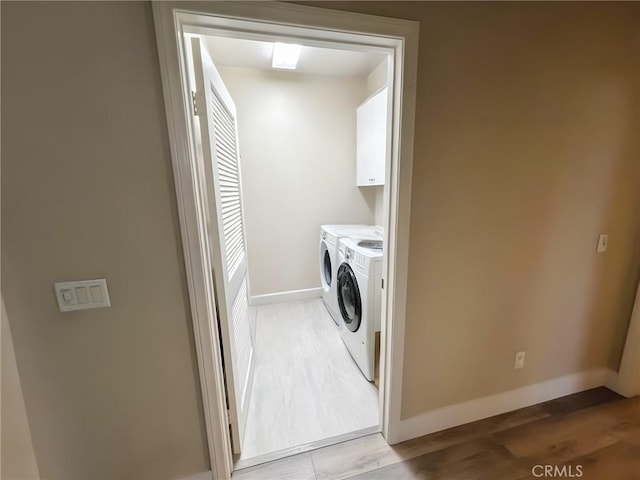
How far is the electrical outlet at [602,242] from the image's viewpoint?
1554mm

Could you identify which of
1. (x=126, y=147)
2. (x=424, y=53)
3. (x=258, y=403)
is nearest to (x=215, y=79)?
(x=126, y=147)

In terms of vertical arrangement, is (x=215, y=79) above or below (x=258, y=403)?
above

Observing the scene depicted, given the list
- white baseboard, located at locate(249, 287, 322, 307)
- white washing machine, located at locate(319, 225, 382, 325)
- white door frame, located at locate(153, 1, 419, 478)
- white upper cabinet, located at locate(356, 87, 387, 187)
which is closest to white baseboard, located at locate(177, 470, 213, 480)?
white door frame, located at locate(153, 1, 419, 478)

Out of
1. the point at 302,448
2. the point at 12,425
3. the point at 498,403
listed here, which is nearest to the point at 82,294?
the point at 12,425

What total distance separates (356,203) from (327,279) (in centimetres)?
104

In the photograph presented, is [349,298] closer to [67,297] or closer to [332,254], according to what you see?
[332,254]

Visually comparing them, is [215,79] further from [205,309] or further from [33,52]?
[205,309]

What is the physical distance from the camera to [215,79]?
127cm

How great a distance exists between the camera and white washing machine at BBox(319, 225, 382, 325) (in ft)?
8.29

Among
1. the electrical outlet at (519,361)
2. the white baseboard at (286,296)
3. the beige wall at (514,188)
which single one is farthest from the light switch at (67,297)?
the white baseboard at (286,296)

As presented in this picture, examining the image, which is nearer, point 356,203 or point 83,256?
point 83,256

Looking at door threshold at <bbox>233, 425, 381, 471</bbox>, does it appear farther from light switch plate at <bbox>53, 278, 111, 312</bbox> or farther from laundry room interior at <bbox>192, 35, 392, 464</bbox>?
light switch plate at <bbox>53, 278, 111, 312</bbox>

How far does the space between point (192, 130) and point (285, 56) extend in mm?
1924

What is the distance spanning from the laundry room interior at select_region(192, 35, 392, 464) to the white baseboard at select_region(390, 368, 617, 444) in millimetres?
261
